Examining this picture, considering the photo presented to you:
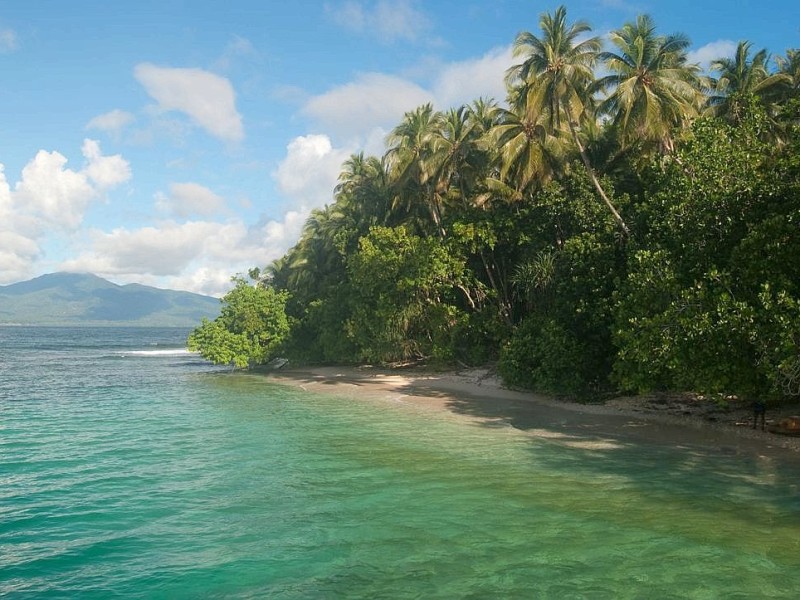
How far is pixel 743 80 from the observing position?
3428 cm

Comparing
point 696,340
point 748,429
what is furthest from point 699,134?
point 748,429

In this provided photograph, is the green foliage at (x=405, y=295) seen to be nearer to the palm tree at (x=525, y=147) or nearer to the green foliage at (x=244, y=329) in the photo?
the palm tree at (x=525, y=147)

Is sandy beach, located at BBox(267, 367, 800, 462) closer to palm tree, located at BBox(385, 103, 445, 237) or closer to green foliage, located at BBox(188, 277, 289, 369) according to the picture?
palm tree, located at BBox(385, 103, 445, 237)

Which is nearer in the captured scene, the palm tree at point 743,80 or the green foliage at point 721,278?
the green foliage at point 721,278

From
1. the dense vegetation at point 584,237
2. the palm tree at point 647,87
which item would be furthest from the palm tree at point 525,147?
the palm tree at point 647,87

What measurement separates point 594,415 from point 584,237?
24.0 ft

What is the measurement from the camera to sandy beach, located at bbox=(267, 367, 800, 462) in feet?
56.4

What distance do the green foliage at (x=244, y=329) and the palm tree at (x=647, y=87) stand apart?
99.1 feet

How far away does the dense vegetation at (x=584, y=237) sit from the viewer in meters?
15.7

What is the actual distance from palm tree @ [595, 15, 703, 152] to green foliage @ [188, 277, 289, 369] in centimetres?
3022

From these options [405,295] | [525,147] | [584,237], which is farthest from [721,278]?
[405,295]

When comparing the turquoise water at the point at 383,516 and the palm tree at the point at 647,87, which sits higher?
the palm tree at the point at 647,87

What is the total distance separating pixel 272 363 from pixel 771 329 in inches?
1608

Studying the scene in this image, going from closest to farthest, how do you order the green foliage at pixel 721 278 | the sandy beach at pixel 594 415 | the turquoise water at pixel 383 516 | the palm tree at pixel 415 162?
the turquoise water at pixel 383 516
the green foliage at pixel 721 278
the sandy beach at pixel 594 415
the palm tree at pixel 415 162
